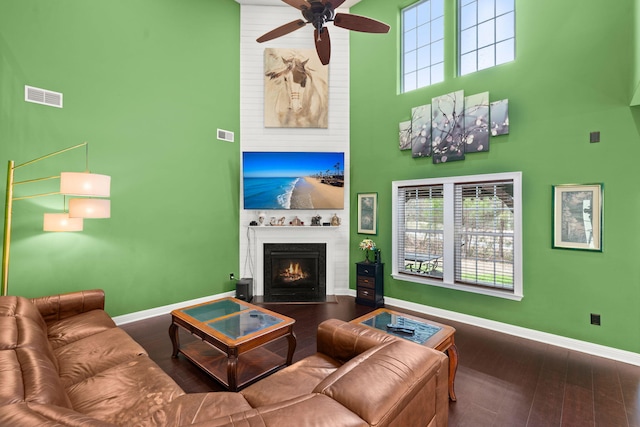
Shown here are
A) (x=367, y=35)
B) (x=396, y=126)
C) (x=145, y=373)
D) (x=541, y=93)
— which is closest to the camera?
(x=145, y=373)

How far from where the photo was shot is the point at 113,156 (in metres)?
3.93

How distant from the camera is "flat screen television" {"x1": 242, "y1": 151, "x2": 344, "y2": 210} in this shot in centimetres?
519

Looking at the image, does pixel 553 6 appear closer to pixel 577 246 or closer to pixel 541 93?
pixel 541 93

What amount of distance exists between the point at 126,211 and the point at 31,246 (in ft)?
3.33

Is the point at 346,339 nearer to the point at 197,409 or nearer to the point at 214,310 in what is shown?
the point at 197,409

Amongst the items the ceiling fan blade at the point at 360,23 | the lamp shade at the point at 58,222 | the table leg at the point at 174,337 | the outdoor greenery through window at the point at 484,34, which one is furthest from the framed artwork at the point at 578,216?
the lamp shade at the point at 58,222

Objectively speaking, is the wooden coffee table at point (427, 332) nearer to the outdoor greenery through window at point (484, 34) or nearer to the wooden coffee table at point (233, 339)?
the wooden coffee table at point (233, 339)

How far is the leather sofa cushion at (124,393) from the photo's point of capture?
65.4 inches

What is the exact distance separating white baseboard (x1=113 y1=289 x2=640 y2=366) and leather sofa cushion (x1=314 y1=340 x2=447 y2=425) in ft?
9.42

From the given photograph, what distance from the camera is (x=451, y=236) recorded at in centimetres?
428

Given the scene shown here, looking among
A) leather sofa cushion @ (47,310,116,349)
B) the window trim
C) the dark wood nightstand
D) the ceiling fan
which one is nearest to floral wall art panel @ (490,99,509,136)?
the window trim

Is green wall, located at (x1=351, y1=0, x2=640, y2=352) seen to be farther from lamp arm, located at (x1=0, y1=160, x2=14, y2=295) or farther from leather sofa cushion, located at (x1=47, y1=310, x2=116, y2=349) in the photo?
lamp arm, located at (x1=0, y1=160, x2=14, y2=295)

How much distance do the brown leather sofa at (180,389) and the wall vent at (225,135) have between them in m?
3.23

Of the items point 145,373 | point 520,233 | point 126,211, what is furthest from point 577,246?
point 126,211
